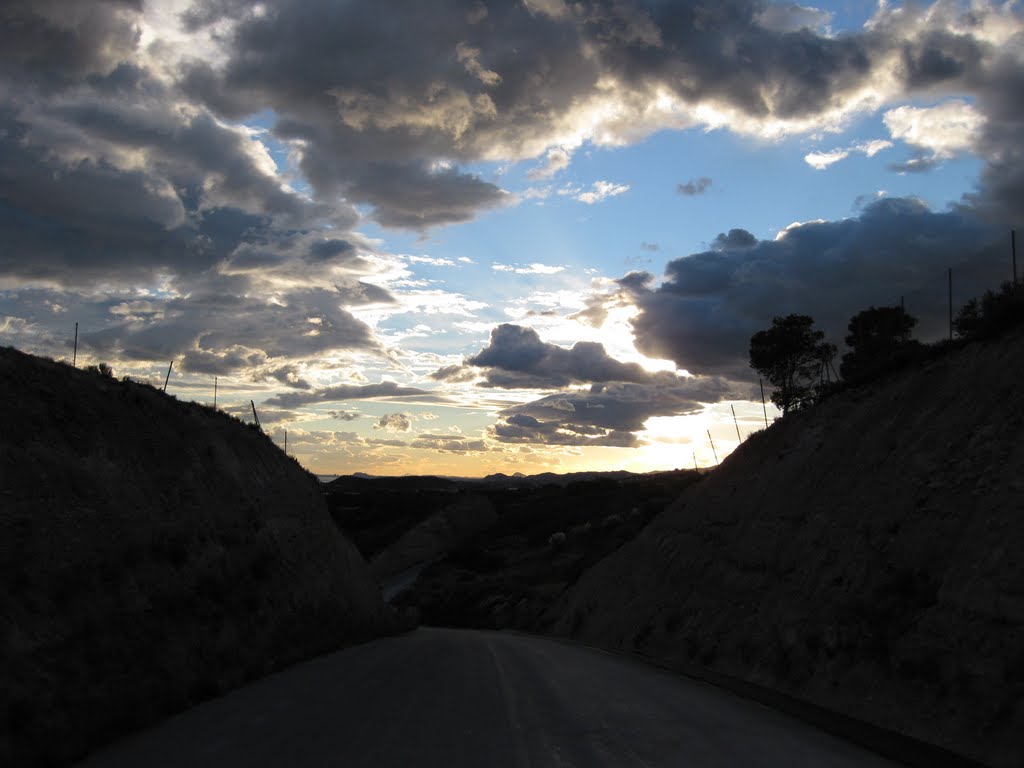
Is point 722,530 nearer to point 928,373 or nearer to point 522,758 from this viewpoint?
point 928,373

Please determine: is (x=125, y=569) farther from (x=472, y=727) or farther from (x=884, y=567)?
(x=884, y=567)

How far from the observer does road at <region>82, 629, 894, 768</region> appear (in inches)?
294

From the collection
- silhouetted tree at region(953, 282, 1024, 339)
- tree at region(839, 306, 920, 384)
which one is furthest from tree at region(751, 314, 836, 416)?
silhouetted tree at region(953, 282, 1024, 339)

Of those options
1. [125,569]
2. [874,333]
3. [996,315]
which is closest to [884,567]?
[996,315]

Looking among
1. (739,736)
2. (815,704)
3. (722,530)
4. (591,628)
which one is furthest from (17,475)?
(591,628)

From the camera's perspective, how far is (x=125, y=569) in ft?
41.8

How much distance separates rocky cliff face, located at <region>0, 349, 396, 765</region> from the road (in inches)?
35.1

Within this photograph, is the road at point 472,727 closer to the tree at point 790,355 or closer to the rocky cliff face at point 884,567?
the rocky cliff face at point 884,567

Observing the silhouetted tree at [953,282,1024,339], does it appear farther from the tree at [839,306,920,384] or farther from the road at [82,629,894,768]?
the tree at [839,306,920,384]

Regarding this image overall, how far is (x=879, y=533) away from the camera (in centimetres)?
1556

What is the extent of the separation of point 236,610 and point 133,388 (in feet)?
21.7

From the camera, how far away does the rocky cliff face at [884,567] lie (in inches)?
421

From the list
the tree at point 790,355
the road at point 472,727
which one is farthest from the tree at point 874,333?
the road at point 472,727

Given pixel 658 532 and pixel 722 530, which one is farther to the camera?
pixel 658 532
